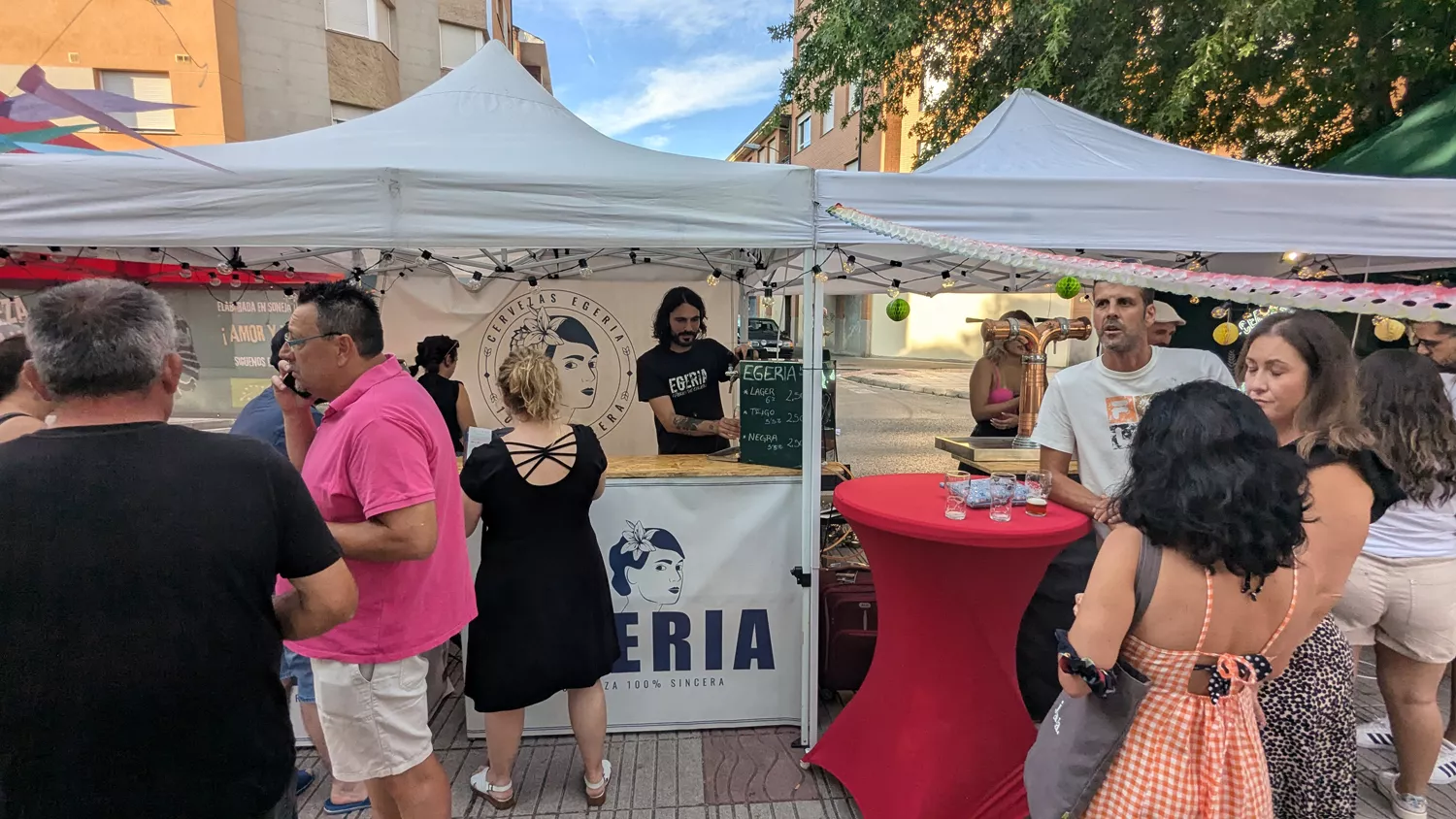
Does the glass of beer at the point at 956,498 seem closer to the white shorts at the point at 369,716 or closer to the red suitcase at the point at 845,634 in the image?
the red suitcase at the point at 845,634

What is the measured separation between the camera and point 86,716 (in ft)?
3.59

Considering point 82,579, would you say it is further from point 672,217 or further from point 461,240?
point 672,217

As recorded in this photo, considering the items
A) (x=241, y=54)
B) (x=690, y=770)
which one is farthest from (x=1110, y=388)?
(x=241, y=54)

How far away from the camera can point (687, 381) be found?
376 cm

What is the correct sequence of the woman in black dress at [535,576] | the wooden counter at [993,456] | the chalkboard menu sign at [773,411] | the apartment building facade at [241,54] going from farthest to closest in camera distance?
the apartment building facade at [241,54] < the wooden counter at [993,456] < the chalkboard menu sign at [773,411] < the woman in black dress at [535,576]

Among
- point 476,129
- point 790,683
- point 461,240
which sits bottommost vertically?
point 790,683

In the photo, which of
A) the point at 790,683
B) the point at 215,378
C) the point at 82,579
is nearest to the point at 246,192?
the point at 82,579

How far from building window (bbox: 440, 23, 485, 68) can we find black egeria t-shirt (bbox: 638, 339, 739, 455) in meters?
14.4

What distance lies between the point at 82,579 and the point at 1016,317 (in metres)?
4.46

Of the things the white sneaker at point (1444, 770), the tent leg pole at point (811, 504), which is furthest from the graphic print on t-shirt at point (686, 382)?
the white sneaker at point (1444, 770)

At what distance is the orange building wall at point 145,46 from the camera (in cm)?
982

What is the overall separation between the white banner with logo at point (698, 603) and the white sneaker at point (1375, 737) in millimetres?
2445

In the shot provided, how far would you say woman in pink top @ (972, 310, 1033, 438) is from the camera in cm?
448

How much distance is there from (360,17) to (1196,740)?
53.7ft
